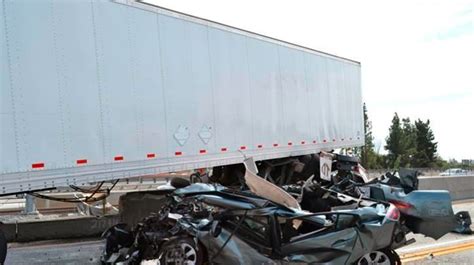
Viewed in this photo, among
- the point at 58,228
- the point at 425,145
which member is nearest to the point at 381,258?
the point at 58,228

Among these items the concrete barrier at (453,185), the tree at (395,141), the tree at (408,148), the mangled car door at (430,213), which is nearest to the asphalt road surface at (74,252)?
the mangled car door at (430,213)

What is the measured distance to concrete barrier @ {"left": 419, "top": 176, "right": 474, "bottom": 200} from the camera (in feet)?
54.1

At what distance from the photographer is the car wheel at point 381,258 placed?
551 cm

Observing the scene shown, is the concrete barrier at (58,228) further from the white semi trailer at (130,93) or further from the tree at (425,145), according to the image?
the tree at (425,145)

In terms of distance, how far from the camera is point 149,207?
9.50 meters

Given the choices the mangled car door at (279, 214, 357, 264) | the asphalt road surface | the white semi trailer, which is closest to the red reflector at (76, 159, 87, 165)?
the white semi trailer

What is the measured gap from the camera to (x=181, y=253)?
553 centimetres

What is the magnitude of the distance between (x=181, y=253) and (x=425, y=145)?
367 ft

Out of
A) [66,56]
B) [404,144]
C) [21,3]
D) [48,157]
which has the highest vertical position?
[21,3]

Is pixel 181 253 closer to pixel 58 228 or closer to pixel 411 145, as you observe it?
pixel 58 228

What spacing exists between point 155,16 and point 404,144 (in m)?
100

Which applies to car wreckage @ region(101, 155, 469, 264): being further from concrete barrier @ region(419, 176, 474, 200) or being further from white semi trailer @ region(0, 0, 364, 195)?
concrete barrier @ region(419, 176, 474, 200)

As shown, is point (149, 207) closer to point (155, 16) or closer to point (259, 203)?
point (155, 16)

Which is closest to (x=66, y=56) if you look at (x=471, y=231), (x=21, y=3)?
(x=21, y=3)
